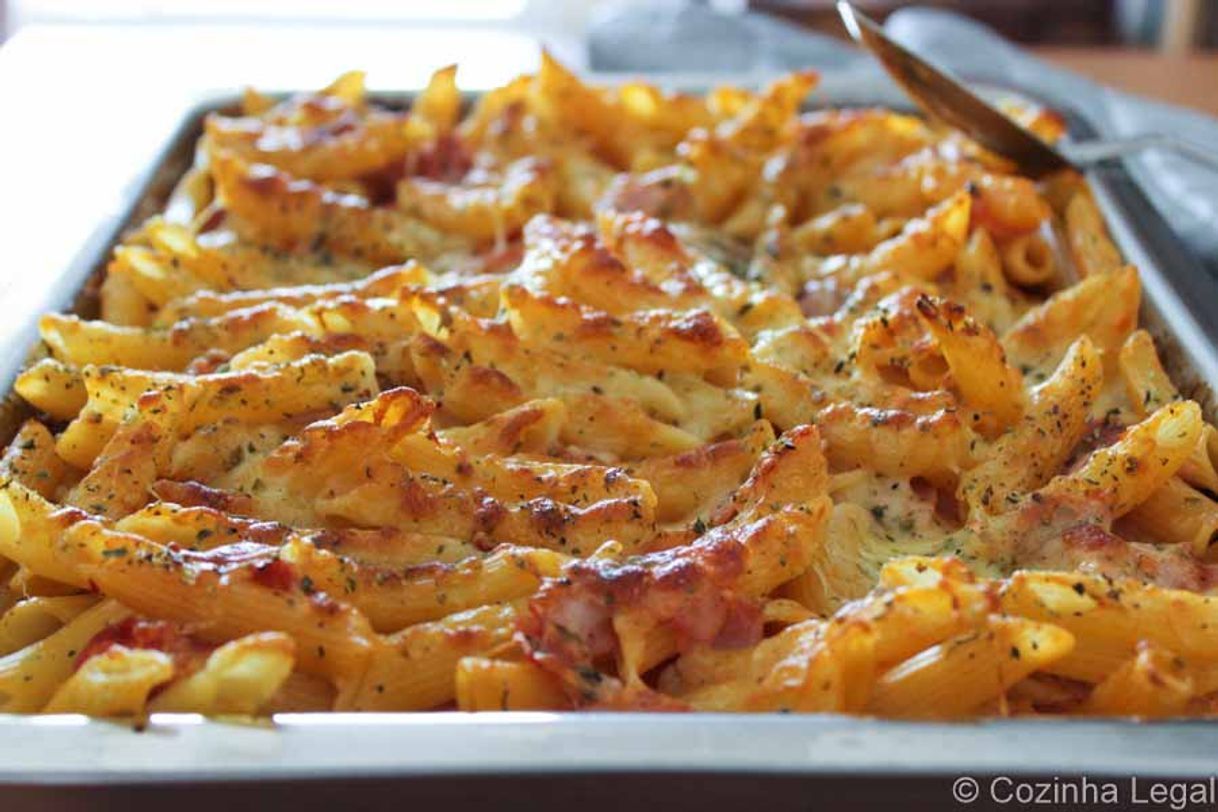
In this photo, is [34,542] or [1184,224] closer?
[34,542]

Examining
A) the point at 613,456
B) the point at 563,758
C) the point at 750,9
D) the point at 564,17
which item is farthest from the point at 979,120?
the point at 564,17

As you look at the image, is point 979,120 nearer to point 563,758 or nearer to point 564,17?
point 563,758

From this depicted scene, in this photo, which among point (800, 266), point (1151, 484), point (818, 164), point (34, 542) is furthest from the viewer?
point (818, 164)

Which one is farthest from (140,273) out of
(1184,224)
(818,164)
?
(1184,224)

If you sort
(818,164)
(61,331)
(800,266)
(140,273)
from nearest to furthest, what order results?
1. (61,331)
2. (140,273)
3. (800,266)
4. (818,164)

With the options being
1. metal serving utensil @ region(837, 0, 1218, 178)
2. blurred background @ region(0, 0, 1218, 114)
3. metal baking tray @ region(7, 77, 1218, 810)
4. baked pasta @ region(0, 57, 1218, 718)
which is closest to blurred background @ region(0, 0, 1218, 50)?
blurred background @ region(0, 0, 1218, 114)

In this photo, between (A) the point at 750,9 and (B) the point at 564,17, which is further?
(B) the point at 564,17

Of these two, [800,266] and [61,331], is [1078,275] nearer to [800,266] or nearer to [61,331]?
[800,266]
